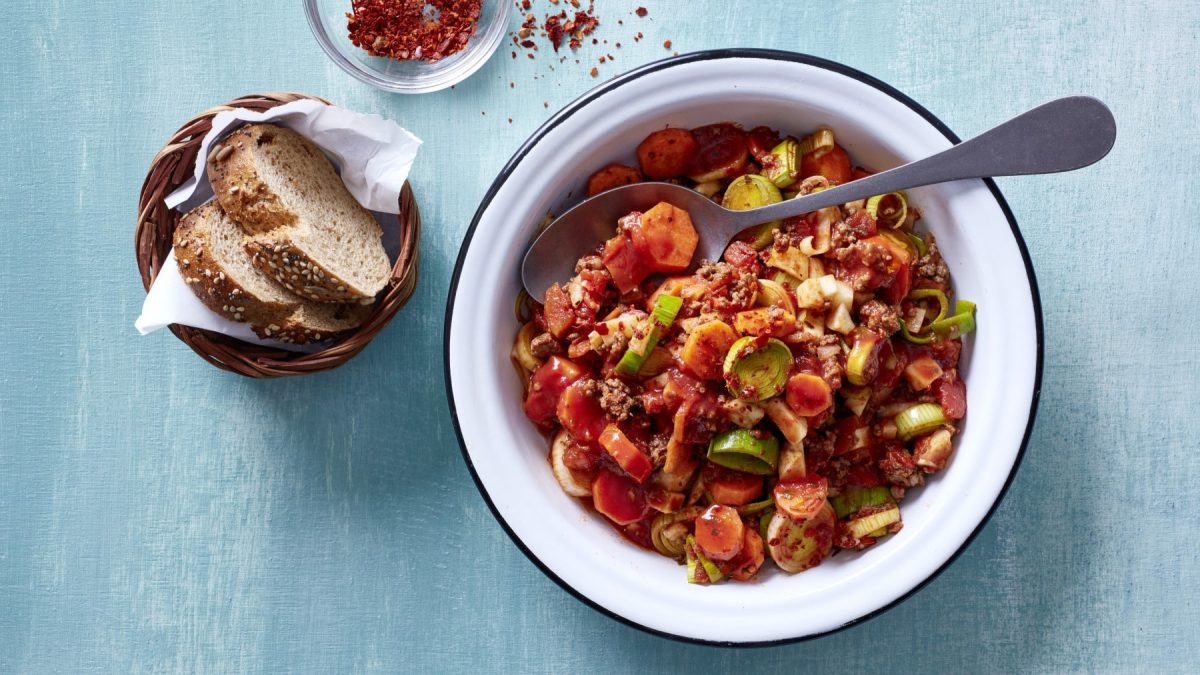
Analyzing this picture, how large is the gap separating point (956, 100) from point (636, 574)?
2069mm

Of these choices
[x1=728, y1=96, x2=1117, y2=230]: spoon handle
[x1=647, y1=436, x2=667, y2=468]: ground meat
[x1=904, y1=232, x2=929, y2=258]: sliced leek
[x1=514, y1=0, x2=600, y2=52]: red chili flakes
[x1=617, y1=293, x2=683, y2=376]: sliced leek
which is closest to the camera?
[x1=728, y1=96, x2=1117, y2=230]: spoon handle

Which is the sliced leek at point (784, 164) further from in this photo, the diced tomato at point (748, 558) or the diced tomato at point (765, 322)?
the diced tomato at point (748, 558)

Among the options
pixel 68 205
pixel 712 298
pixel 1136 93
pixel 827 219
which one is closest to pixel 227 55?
pixel 68 205

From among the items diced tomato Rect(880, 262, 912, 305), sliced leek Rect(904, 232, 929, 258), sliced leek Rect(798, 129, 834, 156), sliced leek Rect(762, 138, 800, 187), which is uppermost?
sliced leek Rect(798, 129, 834, 156)

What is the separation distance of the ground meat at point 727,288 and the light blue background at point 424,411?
0.97 metres

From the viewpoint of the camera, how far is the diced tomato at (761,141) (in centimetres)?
289

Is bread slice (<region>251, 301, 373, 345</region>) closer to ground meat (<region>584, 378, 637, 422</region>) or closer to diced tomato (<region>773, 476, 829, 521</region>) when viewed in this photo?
ground meat (<region>584, 378, 637, 422</region>)

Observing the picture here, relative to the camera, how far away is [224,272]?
2855 mm

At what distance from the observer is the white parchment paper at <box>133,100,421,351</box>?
9.53ft

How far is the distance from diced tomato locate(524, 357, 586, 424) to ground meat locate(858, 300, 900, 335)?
90cm

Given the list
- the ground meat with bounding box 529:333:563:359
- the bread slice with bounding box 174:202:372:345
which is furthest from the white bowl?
the bread slice with bounding box 174:202:372:345

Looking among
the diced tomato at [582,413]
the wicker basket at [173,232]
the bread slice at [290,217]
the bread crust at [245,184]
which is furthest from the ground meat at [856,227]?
the bread crust at [245,184]

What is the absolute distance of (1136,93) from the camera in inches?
127

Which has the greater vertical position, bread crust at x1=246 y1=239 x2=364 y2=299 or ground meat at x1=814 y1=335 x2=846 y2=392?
ground meat at x1=814 y1=335 x2=846 y2=392
